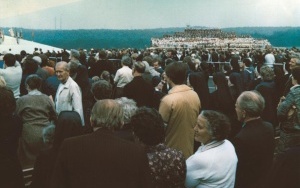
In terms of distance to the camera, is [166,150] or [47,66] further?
[47,66]

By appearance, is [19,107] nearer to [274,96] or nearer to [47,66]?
[47,66]

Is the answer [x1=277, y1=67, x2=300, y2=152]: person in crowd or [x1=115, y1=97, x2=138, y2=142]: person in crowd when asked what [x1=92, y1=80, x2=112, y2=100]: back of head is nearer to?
[x1=115, y1=97, x2=138, y2=142]: person in crowd

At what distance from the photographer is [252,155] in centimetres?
335

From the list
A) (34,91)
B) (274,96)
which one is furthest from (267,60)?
(34,91)

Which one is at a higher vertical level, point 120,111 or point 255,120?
point 120,111

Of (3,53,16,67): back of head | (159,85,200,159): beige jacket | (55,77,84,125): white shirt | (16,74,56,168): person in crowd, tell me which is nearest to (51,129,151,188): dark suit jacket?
(159,85,200,159): beige jacket

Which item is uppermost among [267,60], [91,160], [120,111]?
[120,111]

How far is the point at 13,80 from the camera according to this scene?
648 cm

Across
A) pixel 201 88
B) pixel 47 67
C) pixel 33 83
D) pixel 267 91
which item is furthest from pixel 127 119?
pixel 47 67

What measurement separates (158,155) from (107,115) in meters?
0.46

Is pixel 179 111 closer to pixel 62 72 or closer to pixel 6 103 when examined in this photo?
pixel 6 103

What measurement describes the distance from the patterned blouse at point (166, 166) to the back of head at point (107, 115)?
1.10 ft

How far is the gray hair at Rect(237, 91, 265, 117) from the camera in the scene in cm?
349

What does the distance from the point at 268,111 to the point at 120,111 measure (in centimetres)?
347
